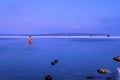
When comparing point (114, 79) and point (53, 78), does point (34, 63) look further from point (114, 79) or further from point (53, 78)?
point (114, 79)

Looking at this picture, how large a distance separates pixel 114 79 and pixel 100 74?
1768mm

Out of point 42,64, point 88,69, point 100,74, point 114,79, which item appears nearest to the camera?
point 114,79

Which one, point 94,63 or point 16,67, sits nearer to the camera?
point 16,67

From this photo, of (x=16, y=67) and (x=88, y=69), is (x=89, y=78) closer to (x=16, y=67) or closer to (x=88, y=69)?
(x=88, y=69)

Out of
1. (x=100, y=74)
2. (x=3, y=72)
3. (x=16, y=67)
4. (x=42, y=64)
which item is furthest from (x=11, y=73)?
(x=100, y=74)

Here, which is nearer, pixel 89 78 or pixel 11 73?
pixel 89 78

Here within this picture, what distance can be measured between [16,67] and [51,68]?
2.86 m

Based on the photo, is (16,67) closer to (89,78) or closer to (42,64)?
(42,64)

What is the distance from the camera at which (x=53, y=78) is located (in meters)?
18.6

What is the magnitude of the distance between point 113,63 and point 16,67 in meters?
8.60

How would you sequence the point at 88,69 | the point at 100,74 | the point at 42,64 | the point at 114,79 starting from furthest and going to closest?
1. the point at 42,64
2. the point at 88,69
3. the point at 100,74
4. the point at 114,79

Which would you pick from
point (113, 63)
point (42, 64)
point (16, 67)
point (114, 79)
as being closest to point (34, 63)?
point (42, 64)

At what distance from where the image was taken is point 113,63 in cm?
2459

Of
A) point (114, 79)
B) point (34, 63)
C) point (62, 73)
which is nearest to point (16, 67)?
point (34, 63)
